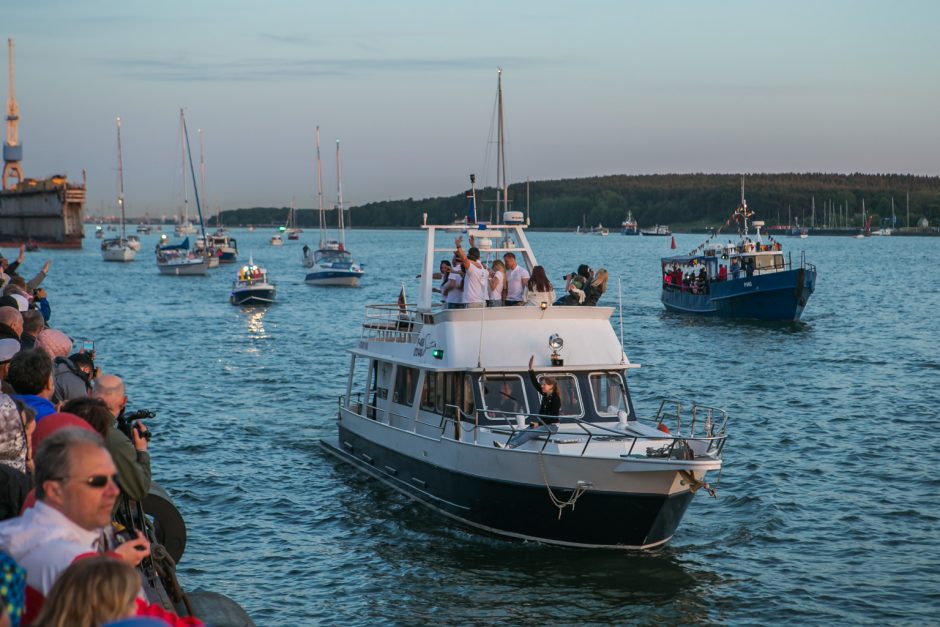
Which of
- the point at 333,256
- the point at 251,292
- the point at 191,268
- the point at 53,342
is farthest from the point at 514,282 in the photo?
the point at 191,268

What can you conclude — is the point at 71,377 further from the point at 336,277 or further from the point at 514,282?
the point at 336,277

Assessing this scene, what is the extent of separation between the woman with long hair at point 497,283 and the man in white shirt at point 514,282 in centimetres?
9

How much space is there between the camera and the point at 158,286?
303ft

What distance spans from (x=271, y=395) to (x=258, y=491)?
13.0 metres

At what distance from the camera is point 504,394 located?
1792 cm

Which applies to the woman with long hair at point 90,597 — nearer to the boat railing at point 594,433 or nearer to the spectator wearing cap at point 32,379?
the spectator wearing cap at point 32,379

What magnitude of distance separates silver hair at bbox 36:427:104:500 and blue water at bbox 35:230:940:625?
9910mm

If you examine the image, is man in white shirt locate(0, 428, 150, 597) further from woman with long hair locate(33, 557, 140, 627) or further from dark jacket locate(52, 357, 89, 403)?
dark jacket locate(52, 357, 89, 403)

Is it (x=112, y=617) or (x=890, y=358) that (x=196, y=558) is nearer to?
(x=112, y=617)

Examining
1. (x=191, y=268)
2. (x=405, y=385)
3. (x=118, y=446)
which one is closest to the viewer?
(x=118, y=446)

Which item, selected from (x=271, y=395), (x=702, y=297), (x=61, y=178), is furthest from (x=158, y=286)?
(x=61, y=178)

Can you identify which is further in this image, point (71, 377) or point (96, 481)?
point (71, 377)

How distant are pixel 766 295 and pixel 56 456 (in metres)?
54.2

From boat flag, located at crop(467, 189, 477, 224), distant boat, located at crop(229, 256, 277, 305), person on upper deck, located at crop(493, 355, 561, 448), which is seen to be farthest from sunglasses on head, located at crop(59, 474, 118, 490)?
distant boat, located at crop(229, 256, 277, 305)
